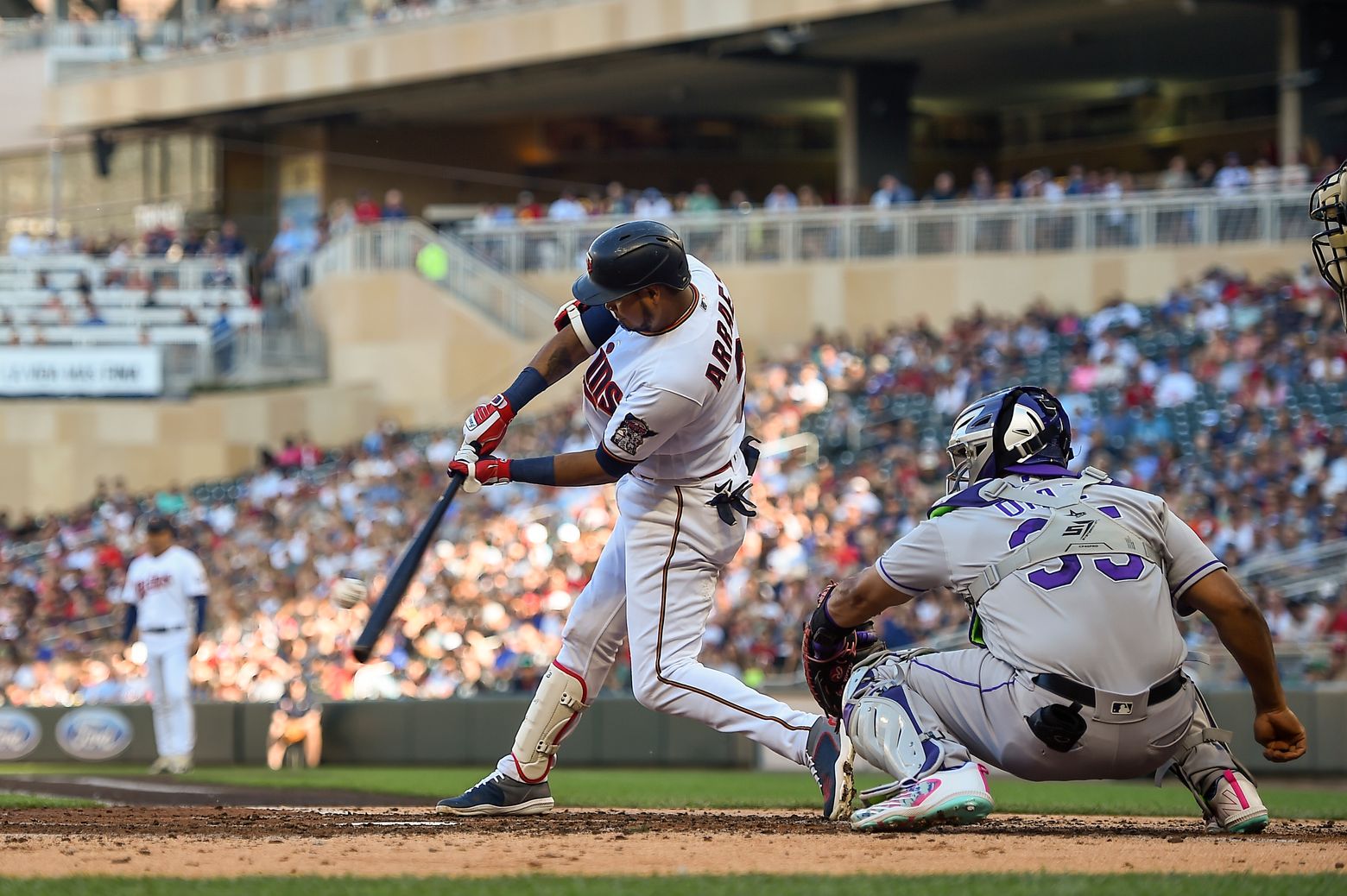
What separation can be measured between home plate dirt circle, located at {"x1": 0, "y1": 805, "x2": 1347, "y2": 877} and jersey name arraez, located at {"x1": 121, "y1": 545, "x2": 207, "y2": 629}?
5.89 metres

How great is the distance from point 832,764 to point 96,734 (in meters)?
11.5

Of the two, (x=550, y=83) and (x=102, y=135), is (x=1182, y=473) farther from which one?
(x=102, y=135)

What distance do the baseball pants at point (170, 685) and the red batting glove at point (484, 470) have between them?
6.73 m

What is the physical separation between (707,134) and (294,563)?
19.1 meters

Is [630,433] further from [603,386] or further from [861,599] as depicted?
[861,599]

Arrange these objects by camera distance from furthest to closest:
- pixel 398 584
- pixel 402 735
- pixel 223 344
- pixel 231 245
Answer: pixel 231 245 < pixel 223 344 < pixel 402 735 < pixel 398 584

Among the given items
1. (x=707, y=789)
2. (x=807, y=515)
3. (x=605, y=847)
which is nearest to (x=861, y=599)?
(x=605, y=847)

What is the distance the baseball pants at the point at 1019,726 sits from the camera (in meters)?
4.94

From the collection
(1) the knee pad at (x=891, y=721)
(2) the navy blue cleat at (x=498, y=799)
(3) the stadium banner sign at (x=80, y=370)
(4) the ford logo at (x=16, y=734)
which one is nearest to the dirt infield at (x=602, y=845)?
(2) the navy blue cleat at (x=498, y=799)

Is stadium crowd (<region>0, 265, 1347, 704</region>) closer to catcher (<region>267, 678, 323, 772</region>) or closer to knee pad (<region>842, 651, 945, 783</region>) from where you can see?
catcher (<region>267, 678, 323, 772</region>)

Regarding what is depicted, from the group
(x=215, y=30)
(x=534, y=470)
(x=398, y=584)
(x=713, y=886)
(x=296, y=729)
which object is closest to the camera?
(x=713, y=886)

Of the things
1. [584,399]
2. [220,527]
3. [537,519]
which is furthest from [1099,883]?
[220,527]

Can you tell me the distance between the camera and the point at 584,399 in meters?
6.02

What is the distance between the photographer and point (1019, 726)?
4.96 meters
